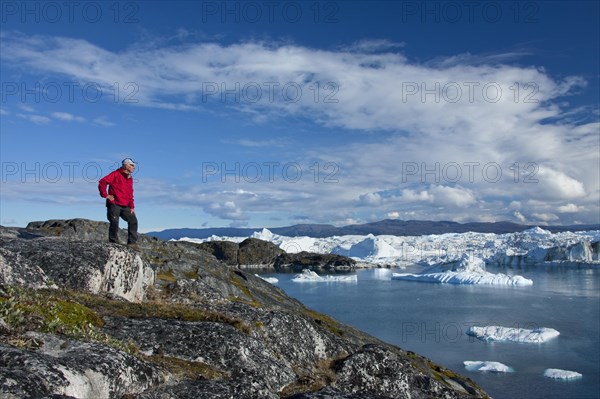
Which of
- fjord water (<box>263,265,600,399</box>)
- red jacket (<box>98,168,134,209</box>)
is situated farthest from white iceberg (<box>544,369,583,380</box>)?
red jacket (<box>98,168,134,209</box>)

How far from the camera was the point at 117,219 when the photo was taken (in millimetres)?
16359

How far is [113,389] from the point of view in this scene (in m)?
7.05

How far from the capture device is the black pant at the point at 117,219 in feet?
53.1

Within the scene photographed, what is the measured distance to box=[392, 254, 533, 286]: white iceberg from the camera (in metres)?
111

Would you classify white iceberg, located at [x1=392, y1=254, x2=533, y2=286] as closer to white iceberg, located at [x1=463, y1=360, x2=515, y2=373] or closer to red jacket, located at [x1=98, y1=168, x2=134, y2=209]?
white iceberg, located at [x1=463, y1=360, x2=515, y2=373]

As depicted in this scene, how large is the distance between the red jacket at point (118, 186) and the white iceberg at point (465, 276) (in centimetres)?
10805

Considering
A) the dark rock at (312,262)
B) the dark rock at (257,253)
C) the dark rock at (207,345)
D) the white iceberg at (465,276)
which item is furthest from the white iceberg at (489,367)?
the dark rock at (257,253)

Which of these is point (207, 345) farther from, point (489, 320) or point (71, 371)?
point (489, 320)

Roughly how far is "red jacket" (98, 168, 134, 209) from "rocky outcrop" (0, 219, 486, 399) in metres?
2.48

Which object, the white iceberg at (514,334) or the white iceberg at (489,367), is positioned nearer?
the white iceberg at (489,367)

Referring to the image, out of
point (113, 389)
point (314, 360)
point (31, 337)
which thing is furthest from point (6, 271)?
point (314, 360)

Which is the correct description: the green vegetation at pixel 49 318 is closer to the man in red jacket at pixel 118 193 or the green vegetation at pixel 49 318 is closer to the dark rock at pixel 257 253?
the man in red jacket at pixel 118 193

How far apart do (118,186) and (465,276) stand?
114 m

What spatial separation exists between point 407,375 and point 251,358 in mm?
4864
